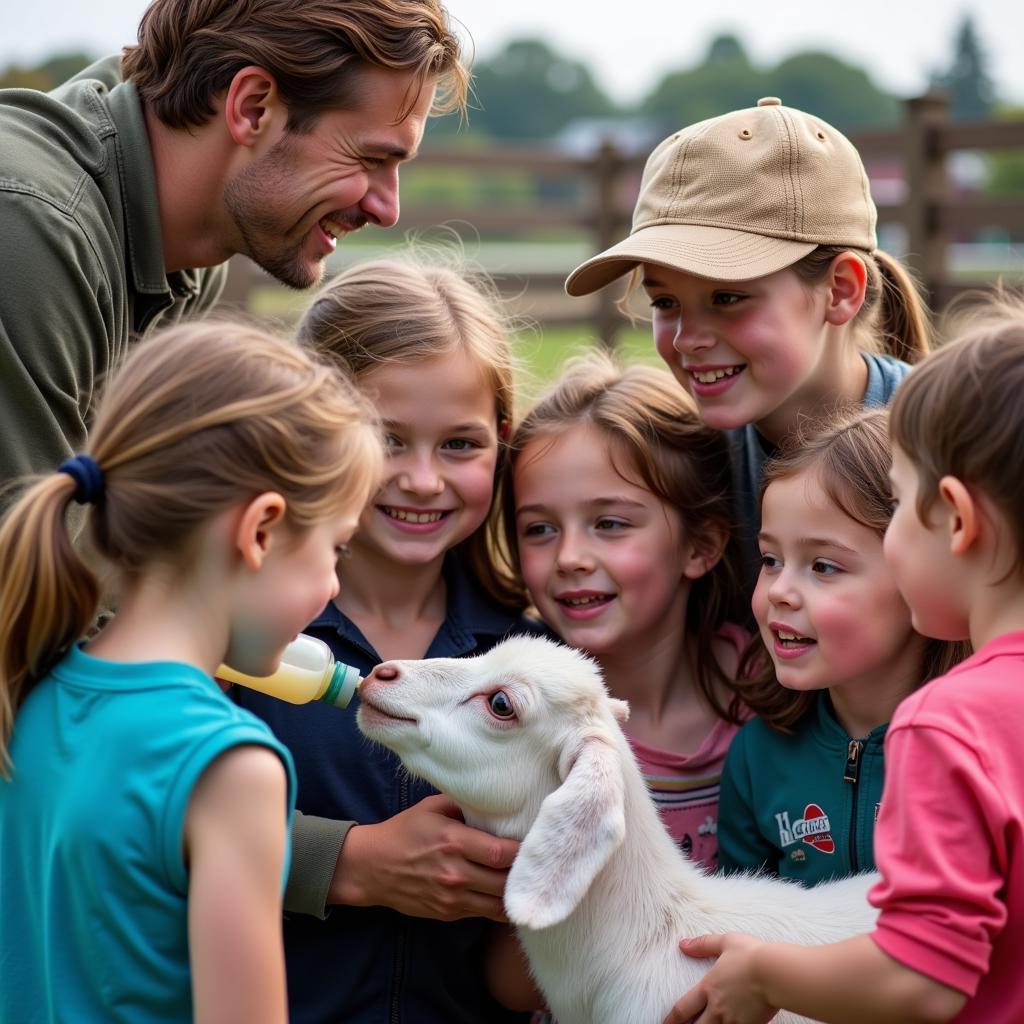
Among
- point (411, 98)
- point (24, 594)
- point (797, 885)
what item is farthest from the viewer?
point (411, 98)

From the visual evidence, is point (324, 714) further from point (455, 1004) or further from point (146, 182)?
point (146, 182)

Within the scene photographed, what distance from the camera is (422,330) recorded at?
11.6ft

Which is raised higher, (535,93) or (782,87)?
(782,87)

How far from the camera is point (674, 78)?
100438 mm

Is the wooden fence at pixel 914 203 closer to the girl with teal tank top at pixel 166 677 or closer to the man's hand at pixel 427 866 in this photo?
the man's hand at pixel 427 866

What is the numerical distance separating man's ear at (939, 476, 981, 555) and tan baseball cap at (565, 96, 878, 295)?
1.25 m

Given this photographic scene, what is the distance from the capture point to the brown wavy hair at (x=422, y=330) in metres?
3.54

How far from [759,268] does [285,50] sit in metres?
1.54

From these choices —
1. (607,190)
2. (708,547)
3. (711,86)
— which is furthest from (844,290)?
(711,86)

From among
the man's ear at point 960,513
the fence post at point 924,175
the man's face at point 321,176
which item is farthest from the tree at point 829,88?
the man's ear at point 960,513

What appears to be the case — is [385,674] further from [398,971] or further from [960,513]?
[960,513]

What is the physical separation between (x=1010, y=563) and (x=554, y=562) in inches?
60.9

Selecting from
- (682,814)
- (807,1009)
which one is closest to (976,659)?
(807,1009)

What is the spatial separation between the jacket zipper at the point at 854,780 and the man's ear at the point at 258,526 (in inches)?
62.2
